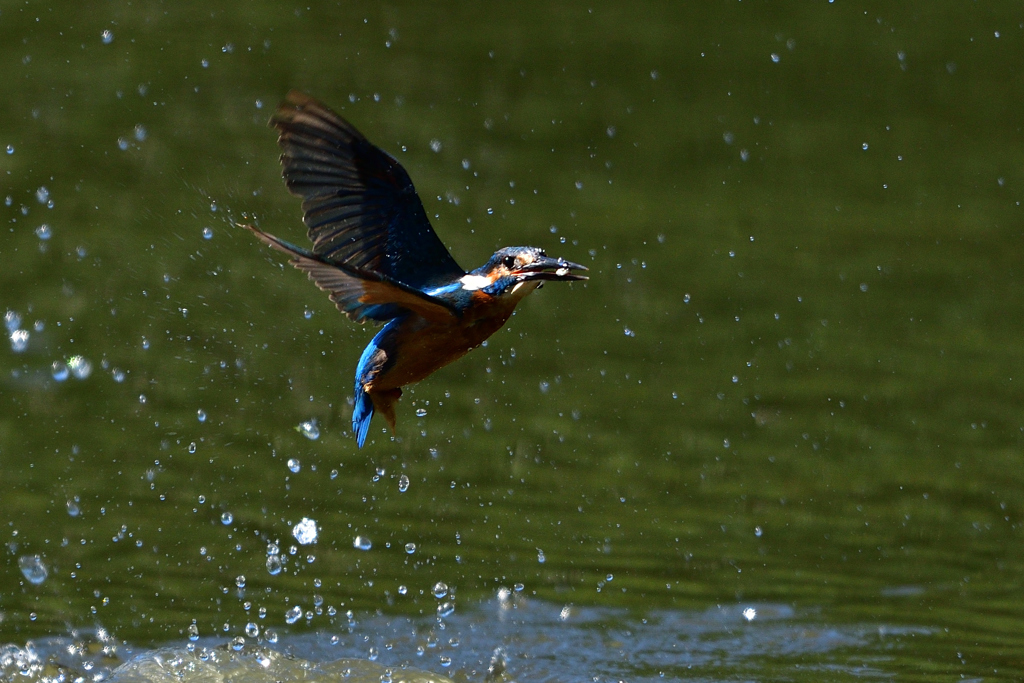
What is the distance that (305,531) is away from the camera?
4867mm

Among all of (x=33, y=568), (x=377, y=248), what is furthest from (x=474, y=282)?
(x=33, y=568)

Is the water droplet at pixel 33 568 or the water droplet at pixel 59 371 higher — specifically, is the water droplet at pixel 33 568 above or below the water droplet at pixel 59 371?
below

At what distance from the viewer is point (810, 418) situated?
6.16 meters

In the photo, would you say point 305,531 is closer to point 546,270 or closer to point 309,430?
point 309,430

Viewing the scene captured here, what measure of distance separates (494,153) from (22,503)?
4326mm

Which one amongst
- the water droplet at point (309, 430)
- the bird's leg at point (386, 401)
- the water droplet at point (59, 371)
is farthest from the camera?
the water droplet at point (59, 371)

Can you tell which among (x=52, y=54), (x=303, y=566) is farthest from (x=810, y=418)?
(x=52, y=54)

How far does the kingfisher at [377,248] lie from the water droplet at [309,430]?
6.24 feet

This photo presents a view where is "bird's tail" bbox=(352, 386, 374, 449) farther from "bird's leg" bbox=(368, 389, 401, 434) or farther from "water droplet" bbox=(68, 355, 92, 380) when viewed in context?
"water droplet" bbox=(68, 355, 92, 380)

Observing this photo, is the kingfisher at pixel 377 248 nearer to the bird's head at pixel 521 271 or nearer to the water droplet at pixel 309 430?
the bird's head at pixel 521 271

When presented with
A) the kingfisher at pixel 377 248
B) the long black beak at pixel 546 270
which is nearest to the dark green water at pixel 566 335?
the kingfisher at pixel 377 248

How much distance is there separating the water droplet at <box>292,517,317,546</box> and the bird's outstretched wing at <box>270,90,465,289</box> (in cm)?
139

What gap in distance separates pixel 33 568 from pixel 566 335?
2.93 metres

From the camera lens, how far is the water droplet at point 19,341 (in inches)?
240
